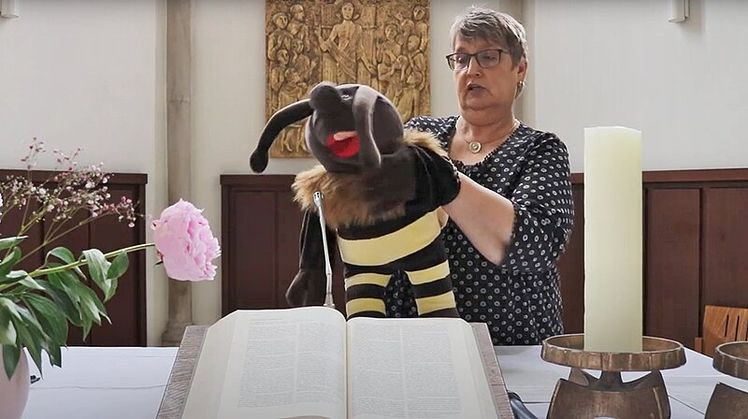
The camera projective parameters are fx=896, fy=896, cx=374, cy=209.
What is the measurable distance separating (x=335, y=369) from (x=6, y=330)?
0.30 m

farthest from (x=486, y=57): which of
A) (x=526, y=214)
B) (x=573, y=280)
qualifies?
(x=573, y=280)

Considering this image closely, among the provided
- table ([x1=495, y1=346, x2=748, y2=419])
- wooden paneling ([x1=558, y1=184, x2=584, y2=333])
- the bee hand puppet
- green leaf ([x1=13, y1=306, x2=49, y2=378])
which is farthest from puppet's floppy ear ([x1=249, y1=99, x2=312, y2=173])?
wooden paneling ([x1=558, y1=184, x2=584, y2=333])

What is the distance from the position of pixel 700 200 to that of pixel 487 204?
218 centimetres

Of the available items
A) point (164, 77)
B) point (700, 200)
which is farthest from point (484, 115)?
point (164, 77)

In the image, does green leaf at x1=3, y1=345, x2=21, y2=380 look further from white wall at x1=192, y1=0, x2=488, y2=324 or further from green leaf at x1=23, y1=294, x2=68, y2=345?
white wall at x1=192, y1=0, x2=488, y2=324

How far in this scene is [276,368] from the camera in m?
0.86

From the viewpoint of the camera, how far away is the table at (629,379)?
1004mm

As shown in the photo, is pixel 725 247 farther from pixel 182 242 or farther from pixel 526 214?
pixel 182 242

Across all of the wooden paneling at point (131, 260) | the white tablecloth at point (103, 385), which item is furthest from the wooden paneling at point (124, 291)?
the white tablecloth at point (103, 385)

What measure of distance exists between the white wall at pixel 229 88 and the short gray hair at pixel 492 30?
7.51 feet

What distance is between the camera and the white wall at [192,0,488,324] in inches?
153

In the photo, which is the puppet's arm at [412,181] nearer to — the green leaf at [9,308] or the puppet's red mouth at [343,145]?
the puppet's red mouth at [343,145]

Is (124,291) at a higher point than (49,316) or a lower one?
lower

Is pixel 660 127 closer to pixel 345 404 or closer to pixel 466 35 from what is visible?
pixel 466 35
